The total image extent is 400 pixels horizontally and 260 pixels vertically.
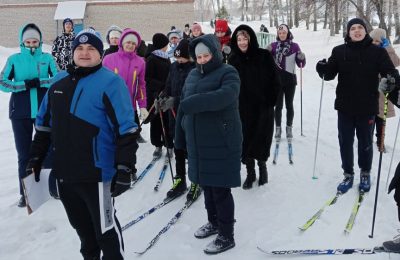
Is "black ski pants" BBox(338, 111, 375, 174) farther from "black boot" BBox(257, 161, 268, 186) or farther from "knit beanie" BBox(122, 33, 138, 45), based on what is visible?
Result: "knit beanie" BBox(122, 33, 138, 45)

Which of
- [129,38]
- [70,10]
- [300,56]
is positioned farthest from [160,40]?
[70,10]

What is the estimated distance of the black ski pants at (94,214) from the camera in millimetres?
2787

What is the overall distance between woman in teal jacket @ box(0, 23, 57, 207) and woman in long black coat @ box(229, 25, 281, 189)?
2289 mm

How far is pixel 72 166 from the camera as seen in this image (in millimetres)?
2752

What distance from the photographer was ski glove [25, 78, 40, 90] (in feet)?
14.5

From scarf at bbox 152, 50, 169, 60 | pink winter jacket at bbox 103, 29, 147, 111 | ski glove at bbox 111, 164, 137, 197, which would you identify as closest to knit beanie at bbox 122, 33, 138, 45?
pink winter jacket at bbox 103, 29, 147, 111

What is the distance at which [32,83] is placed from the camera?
14.5 feet

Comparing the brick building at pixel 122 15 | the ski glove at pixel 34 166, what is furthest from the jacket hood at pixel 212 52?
the brick building at pixel 122 15

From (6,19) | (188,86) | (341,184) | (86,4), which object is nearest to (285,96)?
(341,184)

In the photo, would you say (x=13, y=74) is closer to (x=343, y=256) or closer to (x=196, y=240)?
(x=196, y=240)

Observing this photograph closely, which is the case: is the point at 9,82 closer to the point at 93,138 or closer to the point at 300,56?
the point at 93,138

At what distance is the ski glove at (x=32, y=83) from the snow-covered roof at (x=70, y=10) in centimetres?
2794

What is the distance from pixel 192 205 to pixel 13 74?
2.57 m

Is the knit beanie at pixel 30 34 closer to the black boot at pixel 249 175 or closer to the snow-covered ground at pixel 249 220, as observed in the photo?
the snow-covered ground at pixel 249 220
